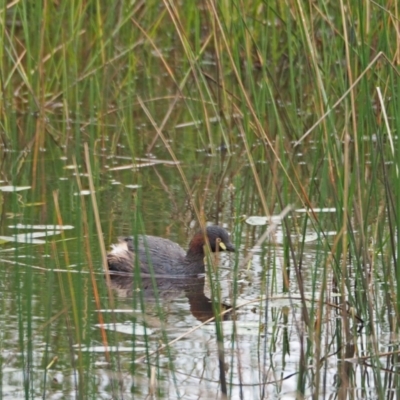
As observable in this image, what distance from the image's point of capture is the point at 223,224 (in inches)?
269

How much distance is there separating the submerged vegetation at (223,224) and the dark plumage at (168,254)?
0.45 feet

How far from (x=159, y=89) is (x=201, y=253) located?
15.0 ft

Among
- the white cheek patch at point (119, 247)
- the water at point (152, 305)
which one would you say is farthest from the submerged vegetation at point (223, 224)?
the white cheek patch at point (119, 247)

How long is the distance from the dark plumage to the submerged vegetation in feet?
0.45

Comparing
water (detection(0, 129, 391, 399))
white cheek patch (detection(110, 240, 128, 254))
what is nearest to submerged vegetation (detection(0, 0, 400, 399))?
water (detection(0, 129, 391, 399))

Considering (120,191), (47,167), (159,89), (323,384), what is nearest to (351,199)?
(323,384)

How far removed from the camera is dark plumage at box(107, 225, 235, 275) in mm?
6312

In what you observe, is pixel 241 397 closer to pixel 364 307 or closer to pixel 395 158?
pixel 364 307

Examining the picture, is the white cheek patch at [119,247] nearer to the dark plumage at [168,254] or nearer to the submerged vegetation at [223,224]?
the dark plumage at [168,254]

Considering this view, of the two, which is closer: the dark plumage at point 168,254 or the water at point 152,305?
the water at point 152,305

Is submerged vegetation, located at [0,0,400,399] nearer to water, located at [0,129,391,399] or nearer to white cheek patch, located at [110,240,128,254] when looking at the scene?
water, located at [0,129,391,399]

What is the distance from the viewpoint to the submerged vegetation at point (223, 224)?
3.97 meters

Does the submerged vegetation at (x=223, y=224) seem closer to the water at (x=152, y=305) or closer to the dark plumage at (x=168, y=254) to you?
the water at (x=152, y=305)

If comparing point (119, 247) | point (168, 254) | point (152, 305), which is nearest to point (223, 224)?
point (168, 254)
